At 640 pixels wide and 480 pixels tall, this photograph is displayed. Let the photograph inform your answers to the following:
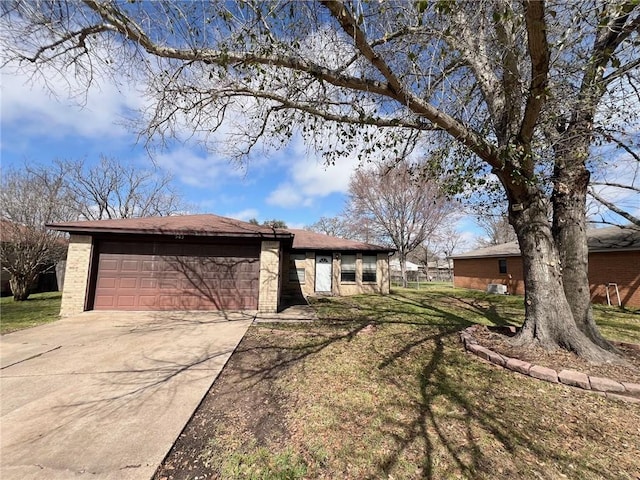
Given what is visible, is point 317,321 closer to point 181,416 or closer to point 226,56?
point 181,416

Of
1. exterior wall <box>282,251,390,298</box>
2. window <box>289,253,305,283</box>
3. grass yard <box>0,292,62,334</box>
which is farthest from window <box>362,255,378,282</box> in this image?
grass yard <box>0,292,62,334</box>

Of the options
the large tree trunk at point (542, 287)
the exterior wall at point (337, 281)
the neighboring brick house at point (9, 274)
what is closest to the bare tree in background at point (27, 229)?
the neighboring brick house at point (9, 274)

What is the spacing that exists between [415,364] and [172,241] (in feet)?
26.6

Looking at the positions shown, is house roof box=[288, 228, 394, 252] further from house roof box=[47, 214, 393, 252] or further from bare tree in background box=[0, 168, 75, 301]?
bare tree in background box=[0, 168, 75, 301]

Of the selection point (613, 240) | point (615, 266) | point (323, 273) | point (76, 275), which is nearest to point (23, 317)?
point (76, 275)

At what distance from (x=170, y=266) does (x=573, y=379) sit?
991cm

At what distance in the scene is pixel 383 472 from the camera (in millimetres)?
2316

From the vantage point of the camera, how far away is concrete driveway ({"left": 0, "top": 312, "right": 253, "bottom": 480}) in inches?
94.4

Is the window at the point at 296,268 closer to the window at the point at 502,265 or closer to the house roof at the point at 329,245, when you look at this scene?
the house roof at the point at 329,245

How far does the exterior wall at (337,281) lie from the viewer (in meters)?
15.7

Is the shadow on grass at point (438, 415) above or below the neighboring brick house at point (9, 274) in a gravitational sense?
below

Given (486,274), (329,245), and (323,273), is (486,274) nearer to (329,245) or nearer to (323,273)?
(329,245)

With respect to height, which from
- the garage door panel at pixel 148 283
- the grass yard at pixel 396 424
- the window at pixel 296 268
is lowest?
the grass yard at pixel 396 424

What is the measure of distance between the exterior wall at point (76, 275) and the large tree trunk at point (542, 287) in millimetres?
11107
